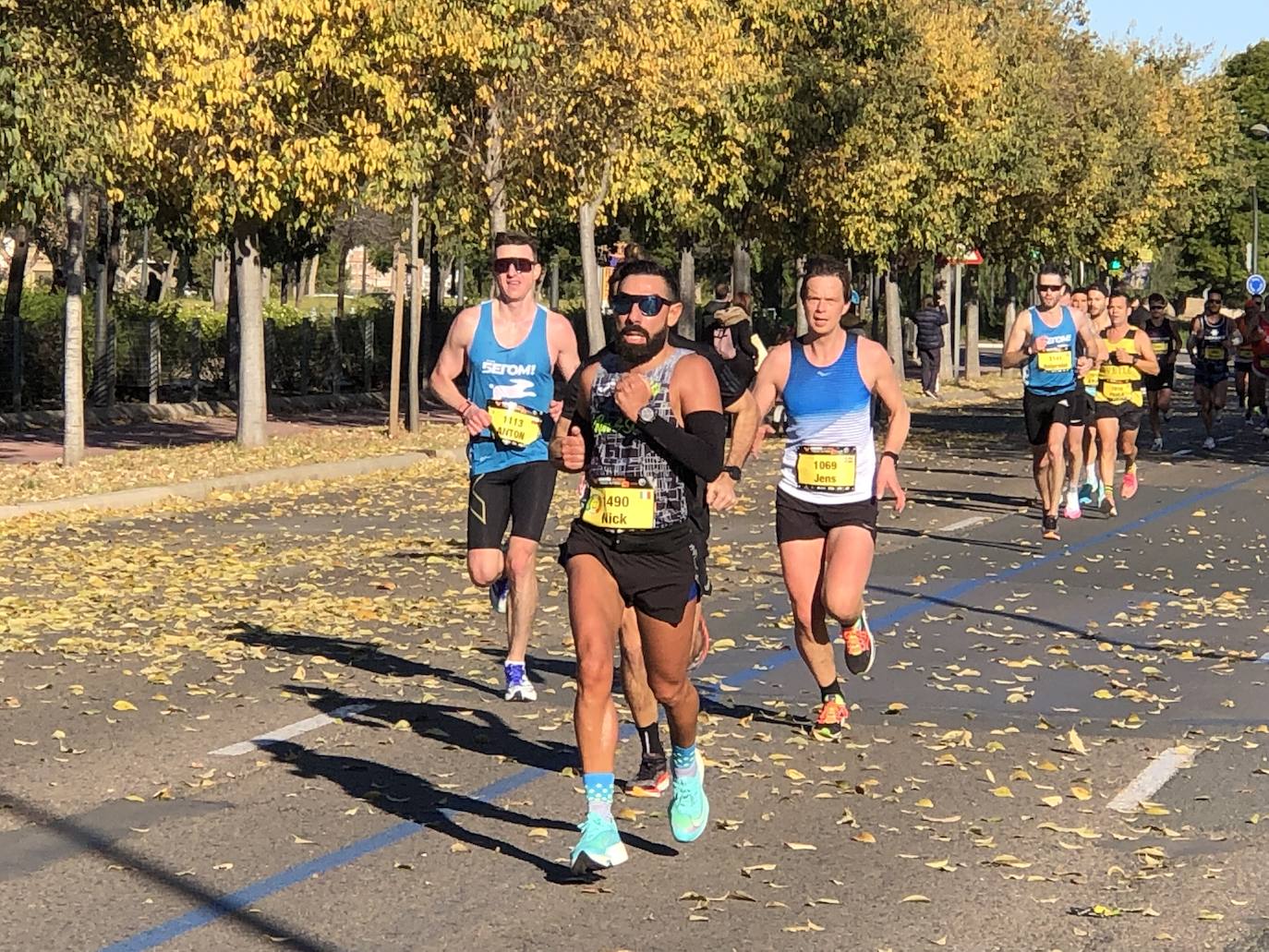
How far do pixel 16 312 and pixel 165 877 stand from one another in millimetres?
25427

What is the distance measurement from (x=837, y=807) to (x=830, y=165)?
Answer: 30.6 m

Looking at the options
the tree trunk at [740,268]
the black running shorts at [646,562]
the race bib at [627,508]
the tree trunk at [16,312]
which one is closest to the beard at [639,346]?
the race bib at [627,508]

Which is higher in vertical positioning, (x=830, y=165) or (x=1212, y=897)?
(x=830, y=165)

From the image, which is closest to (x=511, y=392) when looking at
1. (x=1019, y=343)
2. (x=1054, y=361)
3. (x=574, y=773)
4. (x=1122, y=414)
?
(x=574, y=773)

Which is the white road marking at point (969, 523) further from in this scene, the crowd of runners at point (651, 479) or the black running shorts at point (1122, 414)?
the crowd of runners at point (651, 479)

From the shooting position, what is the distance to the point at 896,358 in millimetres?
42656

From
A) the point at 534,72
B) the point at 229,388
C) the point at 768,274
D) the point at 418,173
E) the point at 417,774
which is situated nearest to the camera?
the point at 417,774

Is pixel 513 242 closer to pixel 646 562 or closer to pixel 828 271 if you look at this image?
pixel 828 271

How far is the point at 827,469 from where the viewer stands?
8.69m

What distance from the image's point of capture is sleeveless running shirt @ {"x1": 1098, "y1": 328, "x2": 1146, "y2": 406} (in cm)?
1816

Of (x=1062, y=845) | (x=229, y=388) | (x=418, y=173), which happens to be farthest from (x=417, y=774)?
(x=229, y=388)

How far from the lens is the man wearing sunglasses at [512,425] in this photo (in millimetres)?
9055

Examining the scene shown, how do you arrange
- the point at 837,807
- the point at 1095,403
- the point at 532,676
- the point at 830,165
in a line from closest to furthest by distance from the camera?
1. the point at 837,807
2. the point at 532,676
3. the point at 1095,403
4. the point at 830,165

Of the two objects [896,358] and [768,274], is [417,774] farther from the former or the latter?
[768,274]
